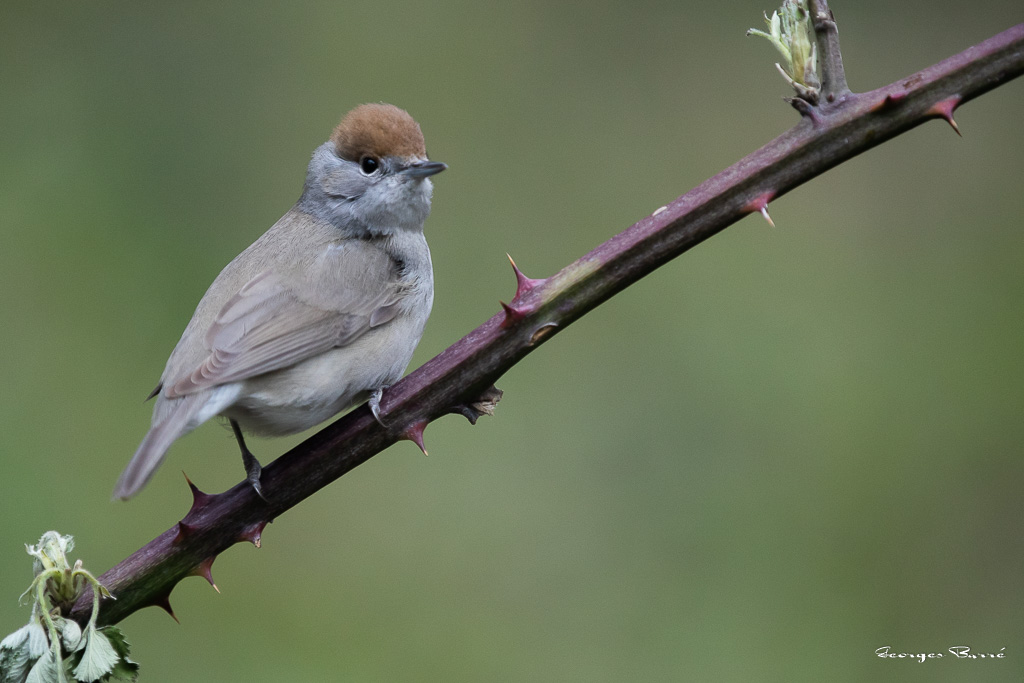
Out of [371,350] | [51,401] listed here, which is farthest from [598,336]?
[51,401]

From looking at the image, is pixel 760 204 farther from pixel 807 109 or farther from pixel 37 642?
pixel 37 642

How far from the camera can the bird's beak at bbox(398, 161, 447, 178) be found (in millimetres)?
3521

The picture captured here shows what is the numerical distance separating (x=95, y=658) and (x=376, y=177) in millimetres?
2111

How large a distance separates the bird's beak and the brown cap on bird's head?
0.21 ft

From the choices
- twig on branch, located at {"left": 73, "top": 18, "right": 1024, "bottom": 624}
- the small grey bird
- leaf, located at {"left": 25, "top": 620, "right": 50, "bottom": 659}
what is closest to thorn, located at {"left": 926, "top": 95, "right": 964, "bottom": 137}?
twig on branch, located at {"left": 73, "top": 18, "right": 1024, "bottom": 624}

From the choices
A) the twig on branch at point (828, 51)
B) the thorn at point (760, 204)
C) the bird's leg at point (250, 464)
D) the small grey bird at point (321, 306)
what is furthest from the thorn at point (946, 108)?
the bird's leg at point (250, 464)

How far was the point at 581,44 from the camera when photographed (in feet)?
21.0

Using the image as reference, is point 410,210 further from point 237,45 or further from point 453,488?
Result: point 237,45

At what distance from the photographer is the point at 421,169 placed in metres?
3.62

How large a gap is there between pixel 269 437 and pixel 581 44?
3.93m

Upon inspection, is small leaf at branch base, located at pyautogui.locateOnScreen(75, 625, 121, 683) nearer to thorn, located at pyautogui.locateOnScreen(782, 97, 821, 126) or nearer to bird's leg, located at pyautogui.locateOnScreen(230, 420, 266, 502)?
bird's leg, located at pyautogui.locateOnScreen(230, 420, 266, 502)

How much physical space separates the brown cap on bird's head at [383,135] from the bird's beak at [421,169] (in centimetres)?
7

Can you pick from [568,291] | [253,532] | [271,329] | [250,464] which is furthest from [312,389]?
[568,291]

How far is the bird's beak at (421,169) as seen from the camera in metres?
3.52
